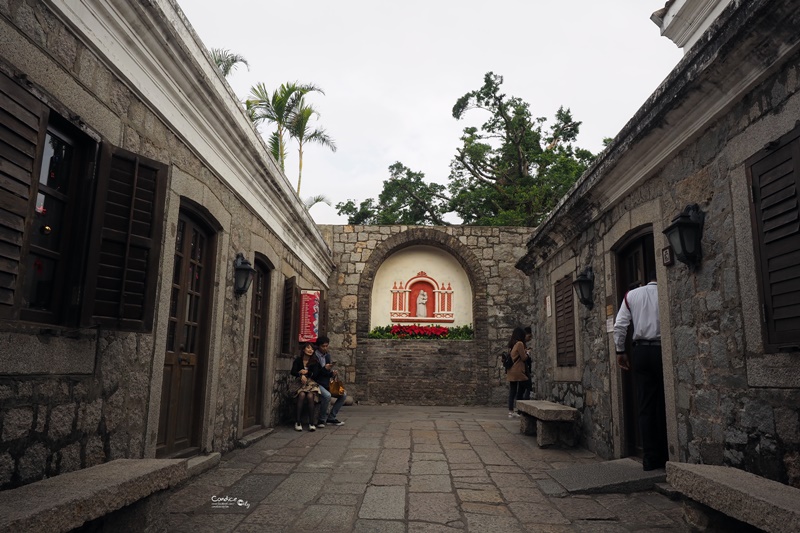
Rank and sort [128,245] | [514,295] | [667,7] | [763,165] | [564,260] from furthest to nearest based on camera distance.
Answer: [514,295] → [667,7] → [564,260] → [128,245] → [763,165]

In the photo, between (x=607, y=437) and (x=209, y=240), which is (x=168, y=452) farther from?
(x=607, y=437)

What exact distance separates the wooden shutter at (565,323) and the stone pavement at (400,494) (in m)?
1.28

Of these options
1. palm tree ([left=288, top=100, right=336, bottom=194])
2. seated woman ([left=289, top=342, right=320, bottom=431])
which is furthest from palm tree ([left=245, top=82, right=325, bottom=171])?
seated woman ([left=289, top=342, right=320, bottom=431])

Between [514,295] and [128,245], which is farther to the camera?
[514,295]

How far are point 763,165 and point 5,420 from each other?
443 centimetres

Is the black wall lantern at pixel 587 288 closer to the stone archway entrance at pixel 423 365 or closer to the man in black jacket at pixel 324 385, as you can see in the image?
the man in black jacket at pixel 324 385

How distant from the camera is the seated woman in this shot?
7.96 metres

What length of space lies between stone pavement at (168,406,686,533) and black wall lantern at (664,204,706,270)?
5.70 feet

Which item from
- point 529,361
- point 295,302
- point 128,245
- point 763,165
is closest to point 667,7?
point 529,361

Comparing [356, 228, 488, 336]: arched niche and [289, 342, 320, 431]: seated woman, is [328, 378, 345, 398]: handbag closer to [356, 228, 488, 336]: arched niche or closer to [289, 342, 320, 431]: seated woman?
[289, 342, 320, 431]: seated woman

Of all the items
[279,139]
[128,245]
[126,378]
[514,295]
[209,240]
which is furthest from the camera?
[279,139]

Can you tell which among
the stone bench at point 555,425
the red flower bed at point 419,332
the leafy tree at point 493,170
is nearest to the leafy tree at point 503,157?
the leafy tree at point 493,170

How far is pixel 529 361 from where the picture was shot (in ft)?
33.2

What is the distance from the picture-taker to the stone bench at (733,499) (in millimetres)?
2391
